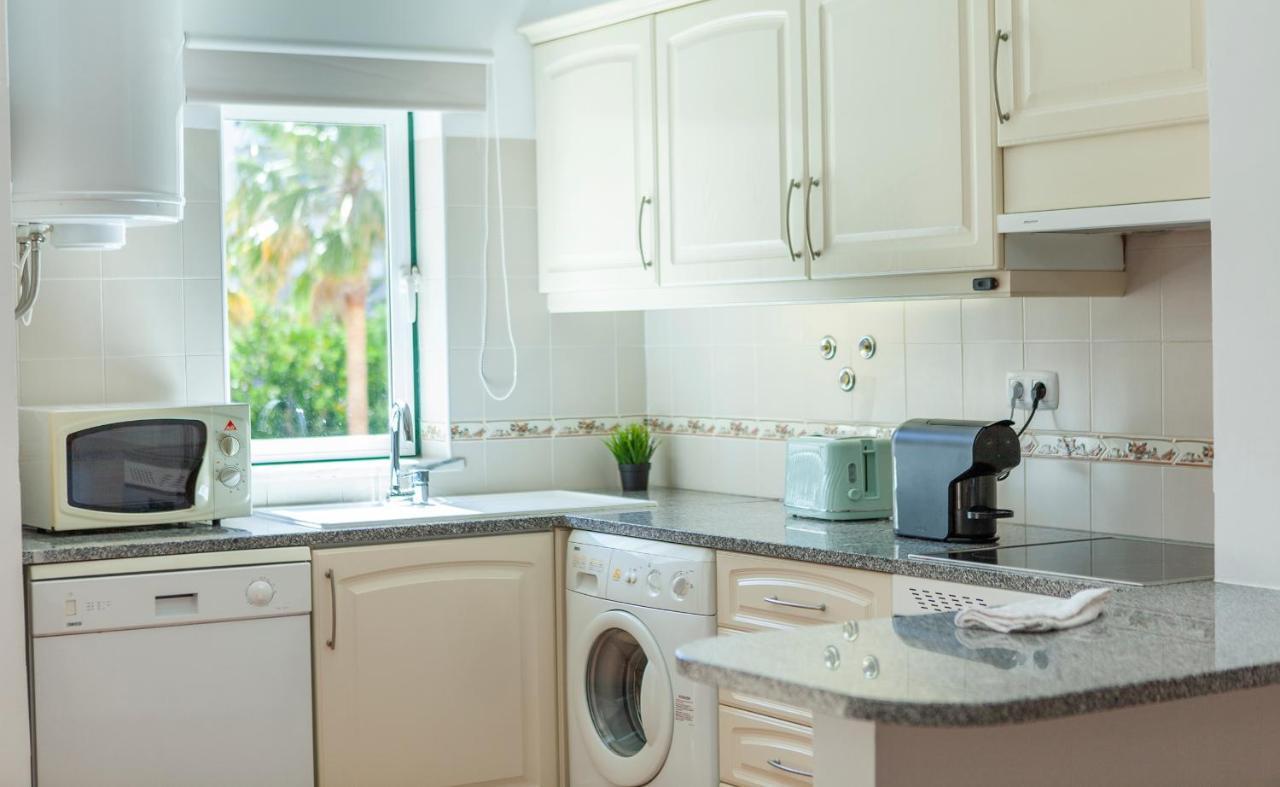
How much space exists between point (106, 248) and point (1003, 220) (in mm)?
2048

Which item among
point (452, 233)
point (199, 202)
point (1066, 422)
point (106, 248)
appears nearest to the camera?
point (1066, 422)

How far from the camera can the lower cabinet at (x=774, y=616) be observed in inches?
118

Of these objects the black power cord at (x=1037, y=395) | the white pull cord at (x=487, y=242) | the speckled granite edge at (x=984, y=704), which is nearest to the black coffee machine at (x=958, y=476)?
the black power cord at (x=1037, y=395)

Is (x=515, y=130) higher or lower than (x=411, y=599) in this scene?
higher

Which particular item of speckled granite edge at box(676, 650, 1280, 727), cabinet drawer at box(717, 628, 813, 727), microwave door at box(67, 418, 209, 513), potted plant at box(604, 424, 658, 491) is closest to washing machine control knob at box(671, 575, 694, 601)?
cabinet drawer at box(717, 628, 813, 727)

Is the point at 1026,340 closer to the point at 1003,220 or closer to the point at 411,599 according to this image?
the point at 1003,220

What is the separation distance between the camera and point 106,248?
360 cm

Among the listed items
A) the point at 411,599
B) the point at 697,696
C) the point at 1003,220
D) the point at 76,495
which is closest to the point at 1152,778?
the point at 1003,220

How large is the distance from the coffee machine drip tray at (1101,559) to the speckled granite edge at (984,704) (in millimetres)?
726

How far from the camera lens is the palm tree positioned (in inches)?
162

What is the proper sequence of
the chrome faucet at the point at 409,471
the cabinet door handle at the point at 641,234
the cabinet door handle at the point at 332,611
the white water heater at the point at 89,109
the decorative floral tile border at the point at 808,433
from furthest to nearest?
the chrome faucet at the point at 409,471 → the cabinet door handle at the point at 641,234 → the cabinet door handle at the point at 332,611 → the white water heater at the point at 89,109 → the decorative floral tile border at the point at 808,433

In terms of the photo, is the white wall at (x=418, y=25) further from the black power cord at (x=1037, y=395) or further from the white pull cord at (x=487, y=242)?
the black power cord at (x=1037, y=395)

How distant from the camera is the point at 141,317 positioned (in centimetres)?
384

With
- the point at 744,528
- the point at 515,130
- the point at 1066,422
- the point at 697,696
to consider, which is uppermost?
the point at 515,130
